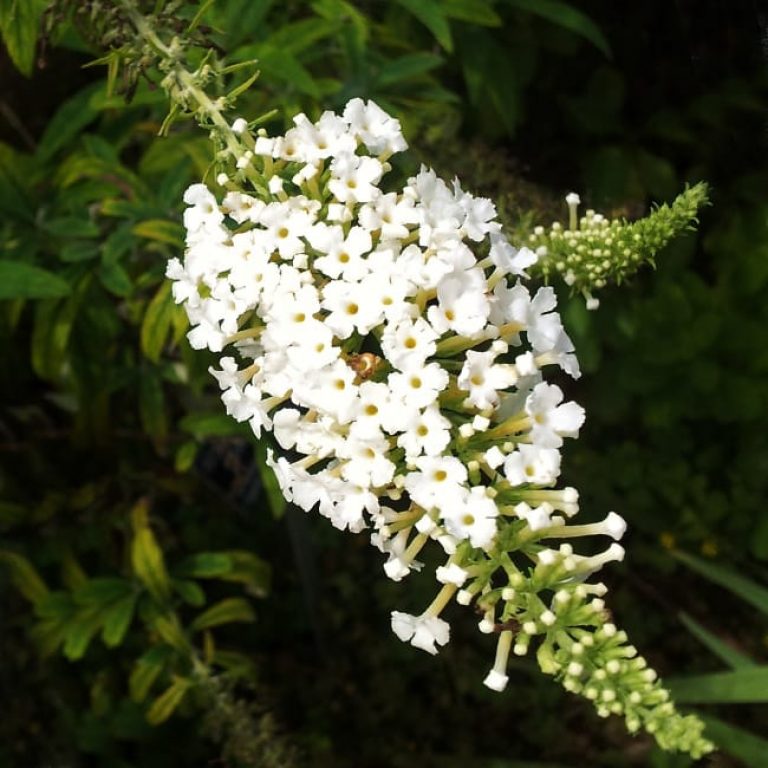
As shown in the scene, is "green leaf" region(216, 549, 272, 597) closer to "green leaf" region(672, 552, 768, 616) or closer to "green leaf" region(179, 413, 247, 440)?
"green leaf" region(179, 413, 247, 440)

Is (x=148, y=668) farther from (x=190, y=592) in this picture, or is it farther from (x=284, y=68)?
(x=284, y=68)

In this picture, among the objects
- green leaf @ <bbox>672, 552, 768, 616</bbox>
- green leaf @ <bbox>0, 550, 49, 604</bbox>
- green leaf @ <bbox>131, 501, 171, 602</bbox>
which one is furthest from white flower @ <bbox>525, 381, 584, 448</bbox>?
green leaf @ <bbox>0, 550, 49, 604</bbox>

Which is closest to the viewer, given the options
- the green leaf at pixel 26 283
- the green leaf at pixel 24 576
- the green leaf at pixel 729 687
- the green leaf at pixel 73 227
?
the green leaf at pixel 26 283

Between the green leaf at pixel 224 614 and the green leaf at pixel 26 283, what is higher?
the green leaf at pixel 26 283

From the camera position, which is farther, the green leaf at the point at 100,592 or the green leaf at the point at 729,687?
the green leaf at the point at 100,592

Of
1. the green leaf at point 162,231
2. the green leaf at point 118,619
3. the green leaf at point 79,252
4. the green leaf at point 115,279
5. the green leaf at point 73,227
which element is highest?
the green leaf at point 162,231

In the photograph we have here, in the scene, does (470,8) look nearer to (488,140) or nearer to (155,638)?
(488,140)

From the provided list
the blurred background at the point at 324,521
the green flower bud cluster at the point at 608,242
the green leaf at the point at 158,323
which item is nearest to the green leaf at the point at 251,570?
the blurred background at the point at 324,521

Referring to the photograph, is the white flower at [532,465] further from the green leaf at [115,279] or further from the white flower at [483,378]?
the green leaf at [115,279]
